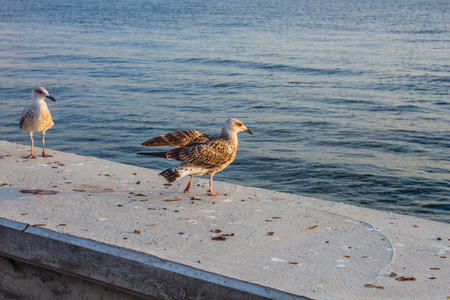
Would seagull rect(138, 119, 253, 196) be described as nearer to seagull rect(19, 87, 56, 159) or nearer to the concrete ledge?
the concrete ledge

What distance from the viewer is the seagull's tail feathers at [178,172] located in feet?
21.5

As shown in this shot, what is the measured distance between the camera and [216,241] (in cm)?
522

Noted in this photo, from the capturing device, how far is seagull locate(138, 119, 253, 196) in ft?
21.8

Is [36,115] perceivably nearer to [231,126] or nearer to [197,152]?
[197,152]

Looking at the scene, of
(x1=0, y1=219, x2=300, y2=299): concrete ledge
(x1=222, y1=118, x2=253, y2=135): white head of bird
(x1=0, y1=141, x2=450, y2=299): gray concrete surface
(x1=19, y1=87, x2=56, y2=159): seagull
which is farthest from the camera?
(x1=19, y1=87, x2=56, y2=159): seagull

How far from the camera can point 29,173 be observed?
23.9 feet

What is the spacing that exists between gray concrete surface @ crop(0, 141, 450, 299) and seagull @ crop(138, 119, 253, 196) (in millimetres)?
354

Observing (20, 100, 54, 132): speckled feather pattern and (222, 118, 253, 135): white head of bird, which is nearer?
(222, 118, 253, 135): white head of bird

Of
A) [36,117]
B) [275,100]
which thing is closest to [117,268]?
[36,117]

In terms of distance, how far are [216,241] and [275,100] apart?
14023 mm

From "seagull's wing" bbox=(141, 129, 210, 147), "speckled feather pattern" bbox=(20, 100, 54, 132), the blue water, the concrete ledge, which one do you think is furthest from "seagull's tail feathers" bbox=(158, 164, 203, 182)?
the blue water

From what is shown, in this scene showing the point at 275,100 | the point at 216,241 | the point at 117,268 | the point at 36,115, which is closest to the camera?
the point at 117,268

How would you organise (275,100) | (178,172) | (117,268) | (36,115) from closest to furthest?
(117,268) → (178,172) → (36,115) → (275,100)

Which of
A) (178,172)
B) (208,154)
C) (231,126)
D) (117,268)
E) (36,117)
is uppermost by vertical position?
(231,126)
